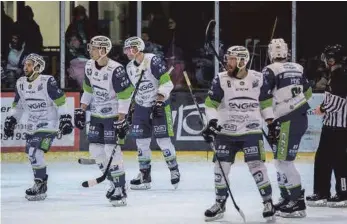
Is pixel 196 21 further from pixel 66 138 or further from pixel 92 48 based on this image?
pixel 92 48

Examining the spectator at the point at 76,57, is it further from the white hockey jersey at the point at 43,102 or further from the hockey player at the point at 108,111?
the hockey player at the point at 108,111

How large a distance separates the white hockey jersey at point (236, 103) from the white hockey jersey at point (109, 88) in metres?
1.01

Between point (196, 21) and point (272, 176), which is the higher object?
point (196, 21)

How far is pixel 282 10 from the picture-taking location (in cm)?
1178

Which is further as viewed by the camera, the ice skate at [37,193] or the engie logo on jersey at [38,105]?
the engie logo on jersey at [38,105]

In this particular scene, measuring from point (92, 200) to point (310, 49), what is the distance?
4733 millimetres

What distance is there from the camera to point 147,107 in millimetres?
8828

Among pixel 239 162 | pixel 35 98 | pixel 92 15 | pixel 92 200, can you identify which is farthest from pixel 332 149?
pixel 92 15

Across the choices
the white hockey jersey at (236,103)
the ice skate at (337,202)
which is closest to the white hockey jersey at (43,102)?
the white hockey jersey at (236,103)

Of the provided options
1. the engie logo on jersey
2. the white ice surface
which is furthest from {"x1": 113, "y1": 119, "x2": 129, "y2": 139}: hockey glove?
the engie logo on jersey

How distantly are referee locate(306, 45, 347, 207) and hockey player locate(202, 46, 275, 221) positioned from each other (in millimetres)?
1016

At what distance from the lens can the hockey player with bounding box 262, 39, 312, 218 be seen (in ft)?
22.6

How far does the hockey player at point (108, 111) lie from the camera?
7.44 meters

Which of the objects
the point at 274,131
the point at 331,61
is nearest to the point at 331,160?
the point at 331,61
